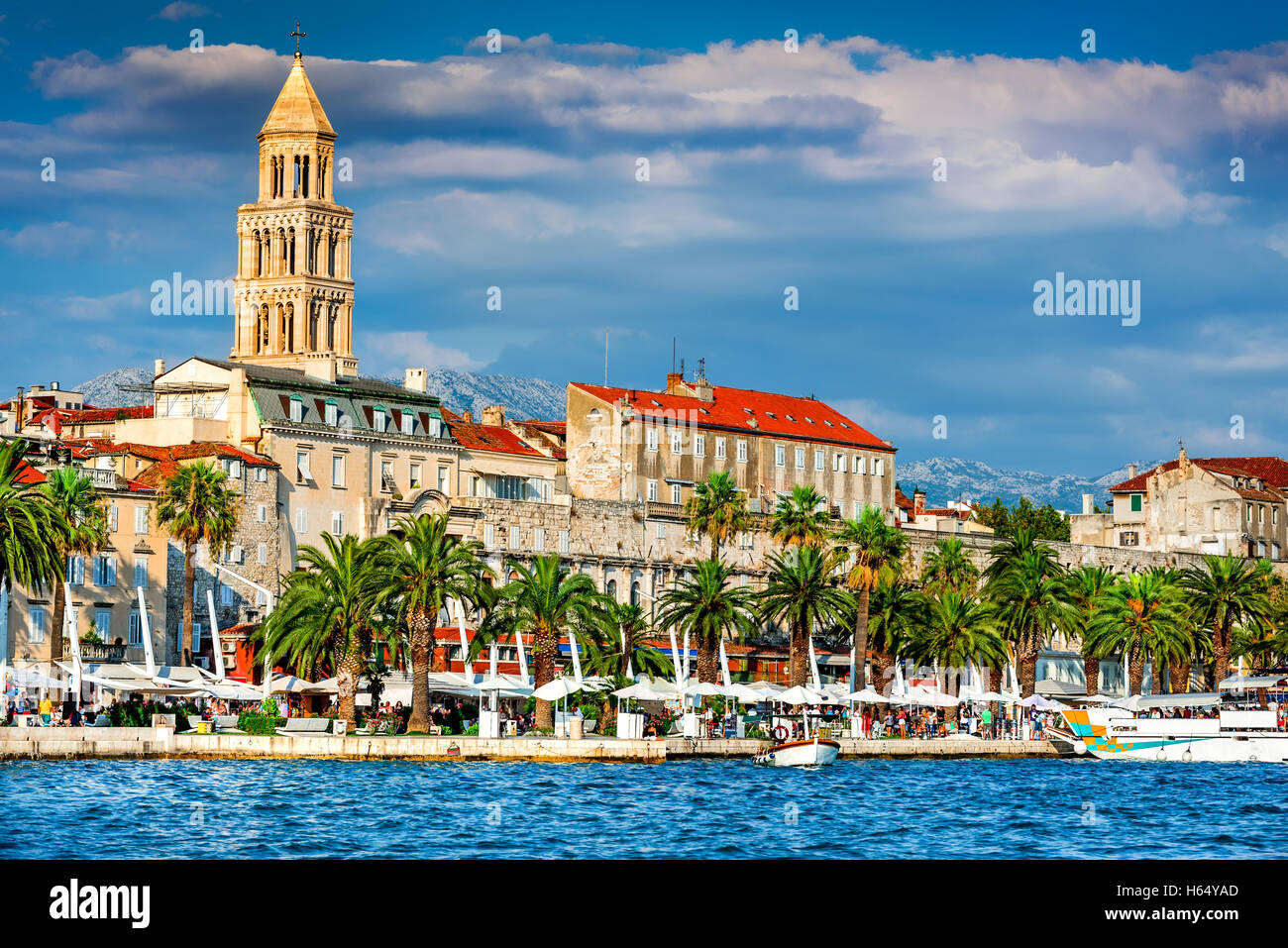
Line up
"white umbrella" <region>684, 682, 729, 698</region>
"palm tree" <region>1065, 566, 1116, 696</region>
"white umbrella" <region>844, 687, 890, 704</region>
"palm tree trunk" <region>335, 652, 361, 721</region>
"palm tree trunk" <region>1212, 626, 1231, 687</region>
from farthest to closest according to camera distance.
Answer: "palm tree trunk" <region>1212, 626, 1231, 687</region> < "palm tree" <region>1065, 566, 1116, 696</region> < "white umbrella" <region>844, 687, 890, 704</region> < "white umbrella" <region>684, 682, 729, 698</region> < "palm tree trunk" <region>335, 652, 361, 721</region>

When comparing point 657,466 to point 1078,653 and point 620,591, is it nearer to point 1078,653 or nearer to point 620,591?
point 620,591

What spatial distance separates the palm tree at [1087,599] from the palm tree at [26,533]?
52503 millimetres

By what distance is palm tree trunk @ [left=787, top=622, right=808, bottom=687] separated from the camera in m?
88.7

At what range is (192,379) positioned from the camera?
361 ft

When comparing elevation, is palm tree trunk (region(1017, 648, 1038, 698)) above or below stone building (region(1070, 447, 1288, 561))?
below

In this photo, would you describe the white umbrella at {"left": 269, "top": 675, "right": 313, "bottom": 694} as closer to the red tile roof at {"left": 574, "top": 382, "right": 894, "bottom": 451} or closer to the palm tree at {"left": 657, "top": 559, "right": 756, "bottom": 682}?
the palm tree at {"left": 657, "top": 559, "right": 756, "bottom": 682}

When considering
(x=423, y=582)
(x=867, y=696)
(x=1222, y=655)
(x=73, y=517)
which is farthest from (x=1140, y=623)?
(x=73, y=517)

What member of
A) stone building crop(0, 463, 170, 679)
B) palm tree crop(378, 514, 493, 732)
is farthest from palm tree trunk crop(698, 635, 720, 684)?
A: stone building crop(0, 463, 170, 679)

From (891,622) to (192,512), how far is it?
116 ft

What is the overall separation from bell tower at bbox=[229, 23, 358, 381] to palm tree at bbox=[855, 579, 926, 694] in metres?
57.2

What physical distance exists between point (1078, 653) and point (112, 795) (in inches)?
3692

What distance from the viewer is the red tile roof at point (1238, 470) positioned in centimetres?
15288
